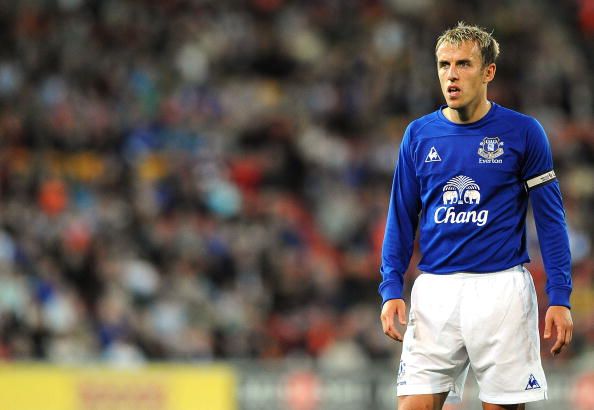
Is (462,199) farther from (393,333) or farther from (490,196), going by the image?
(393,333)

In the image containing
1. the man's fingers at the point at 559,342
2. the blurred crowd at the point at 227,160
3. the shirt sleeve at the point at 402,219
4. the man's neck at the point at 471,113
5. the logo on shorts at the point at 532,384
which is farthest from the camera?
the blurred crowd at the point at 227,160

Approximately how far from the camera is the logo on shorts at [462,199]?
4.79 m

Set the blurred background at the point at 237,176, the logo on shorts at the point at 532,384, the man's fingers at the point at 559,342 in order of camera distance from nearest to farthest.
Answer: the man's fingers at the point at 559,342 < the logo on shorts at the point at 532,384 < the blurred background at the point at 237,176

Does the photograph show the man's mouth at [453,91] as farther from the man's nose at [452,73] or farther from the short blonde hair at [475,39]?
the short blonde hair at [475,39]

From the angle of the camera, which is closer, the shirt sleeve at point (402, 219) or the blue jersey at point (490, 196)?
the blue jersey at point (490, 196)

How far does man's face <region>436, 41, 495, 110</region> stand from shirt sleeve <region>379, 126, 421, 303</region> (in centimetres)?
30

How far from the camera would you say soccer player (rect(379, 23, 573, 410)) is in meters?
4.75

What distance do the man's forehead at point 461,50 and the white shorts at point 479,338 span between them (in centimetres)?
87

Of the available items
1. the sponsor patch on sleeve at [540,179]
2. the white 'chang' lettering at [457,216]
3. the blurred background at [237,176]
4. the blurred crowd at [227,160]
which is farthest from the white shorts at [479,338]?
the blurred crowd at [227,160]

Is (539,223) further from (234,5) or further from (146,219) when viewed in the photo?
(234,5)

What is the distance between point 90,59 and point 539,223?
10.8m

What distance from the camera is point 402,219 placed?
4.98 metres

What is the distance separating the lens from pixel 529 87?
14688mm

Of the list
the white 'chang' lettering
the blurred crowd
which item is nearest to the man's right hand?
the white 'chang' lettering
